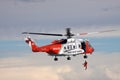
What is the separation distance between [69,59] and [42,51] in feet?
34.6

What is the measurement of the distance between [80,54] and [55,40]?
437 inches

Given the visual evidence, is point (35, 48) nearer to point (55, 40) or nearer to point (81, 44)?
point (55, 40)

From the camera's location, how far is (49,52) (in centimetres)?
17150

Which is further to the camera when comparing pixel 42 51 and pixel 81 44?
pixel 81 44

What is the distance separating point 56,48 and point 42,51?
552 centimetres

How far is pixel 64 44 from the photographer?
577 ft

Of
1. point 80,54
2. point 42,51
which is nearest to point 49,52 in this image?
point 42,51

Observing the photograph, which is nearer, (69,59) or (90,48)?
(69,59)

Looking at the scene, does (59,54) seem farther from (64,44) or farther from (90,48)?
(90,48)

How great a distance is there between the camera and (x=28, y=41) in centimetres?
18288

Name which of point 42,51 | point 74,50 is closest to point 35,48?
point 42,51

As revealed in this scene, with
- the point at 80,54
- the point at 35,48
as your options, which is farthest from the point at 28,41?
the point at 80,54

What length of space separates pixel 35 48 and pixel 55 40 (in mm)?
8618

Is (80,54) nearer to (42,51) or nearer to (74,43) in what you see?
(74,43)
